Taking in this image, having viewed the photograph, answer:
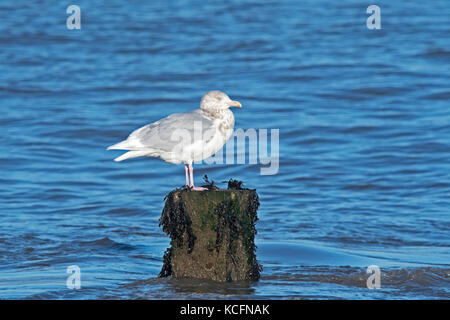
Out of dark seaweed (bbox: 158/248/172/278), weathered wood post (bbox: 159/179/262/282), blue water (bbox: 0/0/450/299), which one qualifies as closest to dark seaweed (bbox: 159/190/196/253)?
weathered wood post (bbox: 159/179/262/282)

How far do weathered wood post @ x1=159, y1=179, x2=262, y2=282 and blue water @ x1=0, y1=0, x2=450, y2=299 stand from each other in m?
0.14

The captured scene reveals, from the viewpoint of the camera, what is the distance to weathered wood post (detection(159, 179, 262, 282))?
6.02 meters

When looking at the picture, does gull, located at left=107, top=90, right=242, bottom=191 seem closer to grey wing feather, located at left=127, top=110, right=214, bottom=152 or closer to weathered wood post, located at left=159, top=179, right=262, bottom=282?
grey wing feather, located at left=127, top=110, right=214, bottom=152

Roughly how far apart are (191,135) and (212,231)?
0.83 m

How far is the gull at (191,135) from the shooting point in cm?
629

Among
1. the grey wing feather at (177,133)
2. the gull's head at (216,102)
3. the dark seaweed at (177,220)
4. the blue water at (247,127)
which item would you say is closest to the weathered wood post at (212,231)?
the dark seaweed at (177,220)

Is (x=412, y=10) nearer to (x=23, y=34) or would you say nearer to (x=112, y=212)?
(x=23, y=34)

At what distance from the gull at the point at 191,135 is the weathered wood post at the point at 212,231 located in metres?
0.28

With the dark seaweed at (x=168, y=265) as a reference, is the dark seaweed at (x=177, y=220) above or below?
above

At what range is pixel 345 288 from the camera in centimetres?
655

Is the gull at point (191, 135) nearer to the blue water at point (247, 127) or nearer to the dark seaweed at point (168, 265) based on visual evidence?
the dark seaweed at point (168, 265)

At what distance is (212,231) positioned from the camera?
607 cm

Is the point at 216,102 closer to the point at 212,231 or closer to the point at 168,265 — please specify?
the point at 212,231

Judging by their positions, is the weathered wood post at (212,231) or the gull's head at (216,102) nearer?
the weathered wood post at (212,231)
